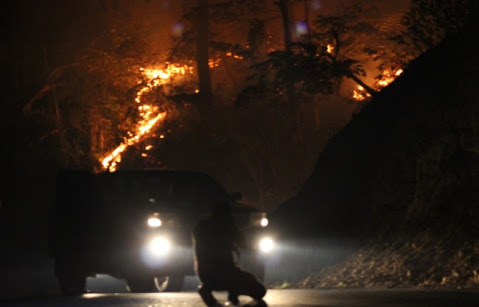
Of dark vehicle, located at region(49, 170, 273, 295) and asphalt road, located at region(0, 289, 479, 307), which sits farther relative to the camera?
dark vehicle, located at region(49, 170, 273, 295)

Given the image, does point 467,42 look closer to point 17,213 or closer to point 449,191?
point 449,191

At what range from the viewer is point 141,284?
63.7 ft

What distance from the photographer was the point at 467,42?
23109 millimetres

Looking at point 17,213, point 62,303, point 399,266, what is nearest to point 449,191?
point 399,266

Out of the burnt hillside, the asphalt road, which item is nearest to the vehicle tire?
the asphalt road

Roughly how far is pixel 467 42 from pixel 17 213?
75.1 feet

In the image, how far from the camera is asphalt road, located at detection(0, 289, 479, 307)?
51.4ft

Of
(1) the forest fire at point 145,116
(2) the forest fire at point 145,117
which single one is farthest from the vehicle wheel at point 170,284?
(2) the forest fire at point 145,117

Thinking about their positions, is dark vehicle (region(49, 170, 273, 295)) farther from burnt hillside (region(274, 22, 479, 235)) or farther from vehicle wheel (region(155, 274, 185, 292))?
burnt hillside (region(274, 22, 479, 235))

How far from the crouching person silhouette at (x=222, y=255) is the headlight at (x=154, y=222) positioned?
12.7 feet

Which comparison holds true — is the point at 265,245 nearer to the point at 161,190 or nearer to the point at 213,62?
the point at 161,190

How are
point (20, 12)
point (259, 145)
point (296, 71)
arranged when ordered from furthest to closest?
point (20, 12)
point (259, 145)
point (296, 71)

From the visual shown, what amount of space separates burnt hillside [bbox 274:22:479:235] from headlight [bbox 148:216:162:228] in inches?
179

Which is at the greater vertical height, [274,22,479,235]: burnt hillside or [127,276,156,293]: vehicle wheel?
[274,22,479,235]: burnt hillside
